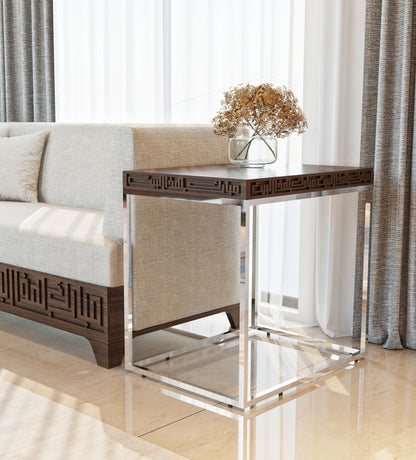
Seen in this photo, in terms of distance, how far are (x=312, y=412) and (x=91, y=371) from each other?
2.62 ft

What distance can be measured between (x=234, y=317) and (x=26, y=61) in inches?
89.3

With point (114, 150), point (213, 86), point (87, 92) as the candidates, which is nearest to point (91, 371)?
point (114, 150)

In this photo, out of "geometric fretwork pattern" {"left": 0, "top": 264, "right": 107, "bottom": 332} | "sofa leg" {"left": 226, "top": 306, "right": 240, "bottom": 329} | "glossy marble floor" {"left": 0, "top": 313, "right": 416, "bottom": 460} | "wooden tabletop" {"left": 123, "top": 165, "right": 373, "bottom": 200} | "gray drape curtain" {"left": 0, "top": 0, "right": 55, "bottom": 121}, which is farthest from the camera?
"gray drape curtain" {"left": 0, "top": 0, "right": 55, "bottom": 121}

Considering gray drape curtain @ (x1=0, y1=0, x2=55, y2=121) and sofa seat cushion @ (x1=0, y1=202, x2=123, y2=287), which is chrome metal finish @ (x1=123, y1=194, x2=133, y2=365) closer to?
sofa seat cushion @ (x1=0, y1=202, x2=123, y2=287)

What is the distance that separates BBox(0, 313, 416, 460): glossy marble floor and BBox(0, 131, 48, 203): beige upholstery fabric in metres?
1.01

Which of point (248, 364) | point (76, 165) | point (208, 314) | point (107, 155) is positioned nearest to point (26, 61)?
point (76, 165)

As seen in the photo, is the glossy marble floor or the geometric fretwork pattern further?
the geometric fretwork pattern

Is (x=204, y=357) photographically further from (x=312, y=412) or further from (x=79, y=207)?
(x=79, y=207)

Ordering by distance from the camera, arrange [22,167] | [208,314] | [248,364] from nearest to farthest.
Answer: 1. [248,364]
2. [208,314]
3. [22,167]

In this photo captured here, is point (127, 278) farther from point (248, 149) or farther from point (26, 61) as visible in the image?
point (26, 61)

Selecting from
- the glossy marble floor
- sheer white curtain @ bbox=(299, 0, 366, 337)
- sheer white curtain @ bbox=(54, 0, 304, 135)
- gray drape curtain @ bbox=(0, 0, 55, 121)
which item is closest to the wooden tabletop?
sheer white curtain @ bbox=(299, 0, 366, 337)

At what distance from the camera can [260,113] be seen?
2209mm

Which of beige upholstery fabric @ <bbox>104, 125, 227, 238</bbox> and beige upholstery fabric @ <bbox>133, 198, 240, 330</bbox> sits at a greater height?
beige upholstery fabric @ <bbox>104, 125, 227, 238</bbox>

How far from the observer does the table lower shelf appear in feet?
7.04
